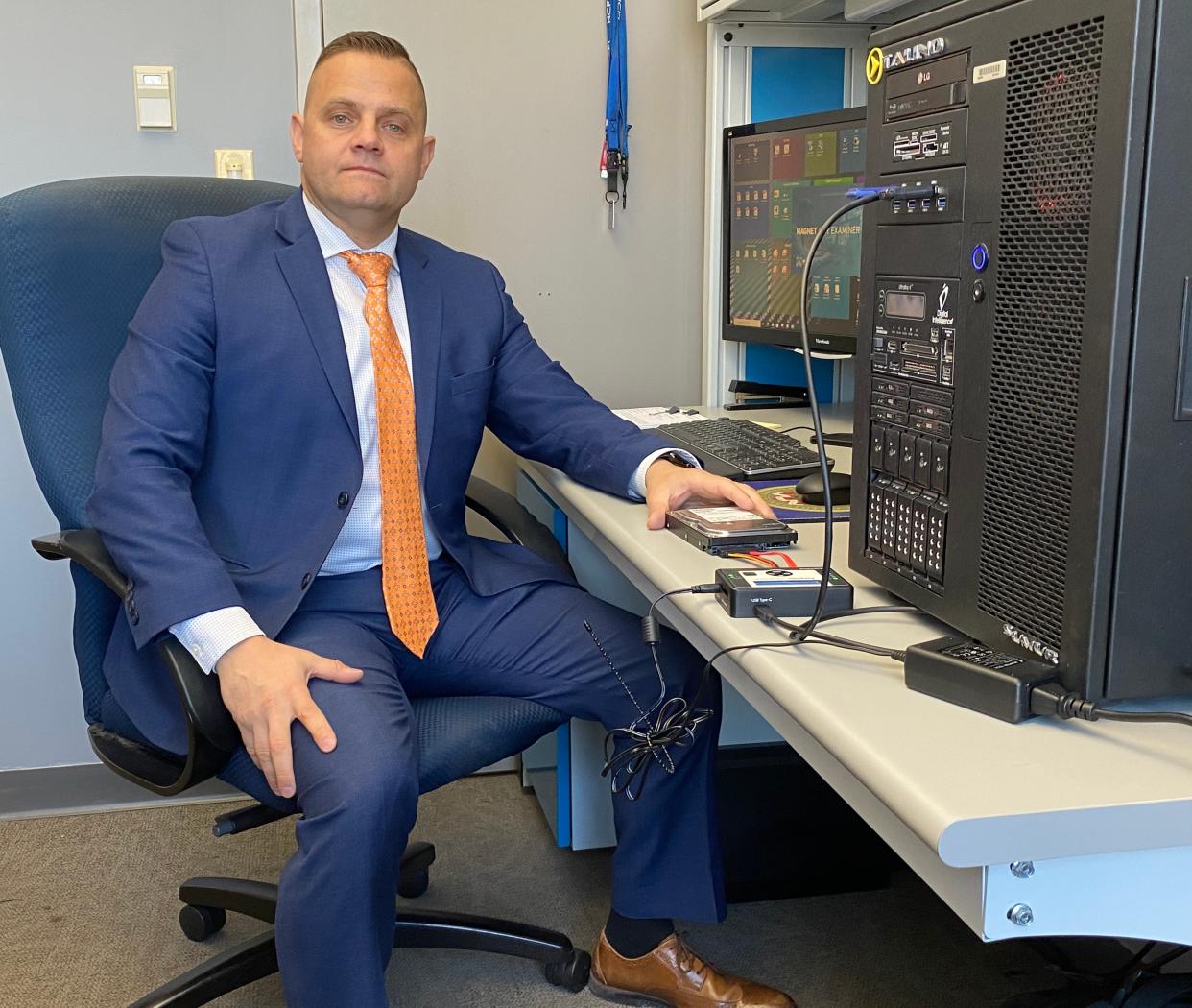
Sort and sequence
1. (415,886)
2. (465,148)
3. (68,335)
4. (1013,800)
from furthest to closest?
1. (465,148)
2. (415,886)
3. (68,335)
4. (1013,800)

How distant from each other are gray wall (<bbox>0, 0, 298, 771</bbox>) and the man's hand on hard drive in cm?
103

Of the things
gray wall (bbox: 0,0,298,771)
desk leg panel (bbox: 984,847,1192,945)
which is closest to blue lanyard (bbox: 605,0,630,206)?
gray wall (bbox: 0,0,298,771)

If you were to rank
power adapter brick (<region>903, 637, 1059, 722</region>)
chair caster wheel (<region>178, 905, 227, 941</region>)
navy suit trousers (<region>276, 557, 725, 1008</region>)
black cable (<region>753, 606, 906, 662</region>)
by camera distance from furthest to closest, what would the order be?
1. chair caster wheel (<region>178, 905, 227, 941</region>)
2. navy suit trousers (<region>276, 557, 725, 1008</region>)
3. black cable (<region>753, 606, 906, 662</region>)
4. power adapter brick (<region>903, 637, 1059, 722</region>)

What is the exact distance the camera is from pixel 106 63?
2.05m

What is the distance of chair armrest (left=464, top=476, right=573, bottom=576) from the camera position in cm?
170

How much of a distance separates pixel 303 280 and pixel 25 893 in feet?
3.62

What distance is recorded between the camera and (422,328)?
5.50 ft

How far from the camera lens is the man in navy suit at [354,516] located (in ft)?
4.29

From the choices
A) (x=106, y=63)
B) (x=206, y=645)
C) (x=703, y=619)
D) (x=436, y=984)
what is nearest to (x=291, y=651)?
(x=206, y=645)

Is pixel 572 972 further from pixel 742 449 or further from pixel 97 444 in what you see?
pixel 97 444

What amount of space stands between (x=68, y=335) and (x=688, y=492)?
2.54 ft

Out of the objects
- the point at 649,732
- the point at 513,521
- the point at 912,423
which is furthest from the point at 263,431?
the point at 912,423

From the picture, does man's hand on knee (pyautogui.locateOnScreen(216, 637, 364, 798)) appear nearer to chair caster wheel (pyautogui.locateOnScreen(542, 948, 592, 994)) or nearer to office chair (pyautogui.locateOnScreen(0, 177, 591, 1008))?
office chair (pyautogui.locateOnScreen(0, 177, 591, 1008))

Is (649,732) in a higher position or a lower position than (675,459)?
lower
